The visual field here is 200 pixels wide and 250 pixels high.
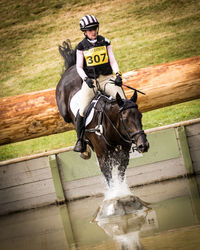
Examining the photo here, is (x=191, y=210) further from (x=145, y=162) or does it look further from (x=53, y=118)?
(x=53, y=118)

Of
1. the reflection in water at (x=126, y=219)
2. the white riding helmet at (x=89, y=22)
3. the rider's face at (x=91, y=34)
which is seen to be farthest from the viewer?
the rider's face at (x=91, y=34)

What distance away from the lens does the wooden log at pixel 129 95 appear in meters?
7.37

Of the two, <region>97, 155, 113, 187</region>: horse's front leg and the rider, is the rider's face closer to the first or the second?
the rider

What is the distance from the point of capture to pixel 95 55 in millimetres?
5770

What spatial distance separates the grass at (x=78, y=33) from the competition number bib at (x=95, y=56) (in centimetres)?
715

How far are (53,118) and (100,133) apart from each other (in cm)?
199

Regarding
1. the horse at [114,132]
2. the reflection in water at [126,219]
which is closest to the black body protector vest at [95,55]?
the horse at [114,132]

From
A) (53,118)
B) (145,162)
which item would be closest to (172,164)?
(145,162)

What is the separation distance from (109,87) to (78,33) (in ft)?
28.8

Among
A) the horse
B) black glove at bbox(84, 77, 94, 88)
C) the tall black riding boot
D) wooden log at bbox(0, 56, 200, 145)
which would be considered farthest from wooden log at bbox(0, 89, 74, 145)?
black glove at bbox(84, 77, 94, 88)

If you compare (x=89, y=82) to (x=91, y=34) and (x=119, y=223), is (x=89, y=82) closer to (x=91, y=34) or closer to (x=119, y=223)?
(x=91, y=34)

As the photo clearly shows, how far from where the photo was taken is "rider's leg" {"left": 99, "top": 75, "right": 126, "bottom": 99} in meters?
5.77

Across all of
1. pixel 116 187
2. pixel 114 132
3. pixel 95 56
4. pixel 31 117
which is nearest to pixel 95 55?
pixel 95 56

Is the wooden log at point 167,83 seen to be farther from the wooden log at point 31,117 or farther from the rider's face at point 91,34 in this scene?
the rider's face at point 91,34
